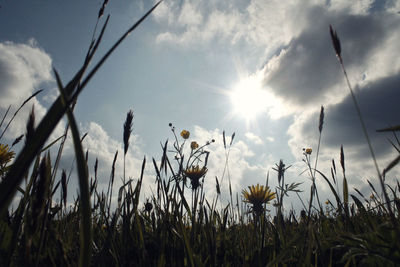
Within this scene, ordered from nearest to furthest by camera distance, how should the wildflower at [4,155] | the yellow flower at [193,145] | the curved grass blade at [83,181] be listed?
the curved grass blade at [83,181], the wildflower at [4,155], the yellow flower at [193,145]

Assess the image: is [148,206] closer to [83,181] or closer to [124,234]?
[124,234]

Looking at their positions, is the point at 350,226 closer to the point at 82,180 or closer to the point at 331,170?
the point at 331,170

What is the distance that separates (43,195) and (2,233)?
0.91 m

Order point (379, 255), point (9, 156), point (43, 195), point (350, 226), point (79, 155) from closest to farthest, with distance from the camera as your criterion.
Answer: point (79, 155) < point (43, 195) < point (379, 255) < point (350, 226) < point (9, 156)

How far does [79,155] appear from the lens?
415 mm

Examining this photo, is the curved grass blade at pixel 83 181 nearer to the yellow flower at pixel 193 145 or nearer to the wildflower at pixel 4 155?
the wildflower at pixel 4 155

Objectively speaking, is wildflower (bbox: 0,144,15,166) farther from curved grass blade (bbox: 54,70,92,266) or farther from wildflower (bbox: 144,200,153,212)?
curved grass blade (bbox: 54,70,92,266)

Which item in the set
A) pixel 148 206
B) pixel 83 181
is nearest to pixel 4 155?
pixel 148 206

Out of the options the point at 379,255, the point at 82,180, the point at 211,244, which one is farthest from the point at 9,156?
the point at 379,255

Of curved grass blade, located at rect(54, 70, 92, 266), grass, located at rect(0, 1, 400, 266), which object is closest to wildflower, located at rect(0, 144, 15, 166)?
grass, located at rect(0, 1, 400, 266)

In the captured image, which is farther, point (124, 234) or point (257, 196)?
point (257, 196)

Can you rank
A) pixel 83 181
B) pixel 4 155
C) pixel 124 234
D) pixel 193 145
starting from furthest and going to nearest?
1. pixel 193 145
2. pixel 4 155
3. pixel 124 234
4. pixel 83 181

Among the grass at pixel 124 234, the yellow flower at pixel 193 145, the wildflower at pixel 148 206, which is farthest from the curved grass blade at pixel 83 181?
the yellow flower at pixel 193 145

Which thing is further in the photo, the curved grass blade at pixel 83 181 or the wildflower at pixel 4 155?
the wildflower at pixel 4 155
